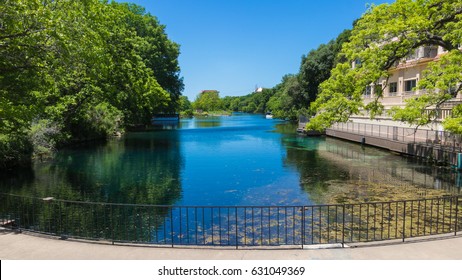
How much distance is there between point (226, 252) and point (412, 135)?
1251 inches

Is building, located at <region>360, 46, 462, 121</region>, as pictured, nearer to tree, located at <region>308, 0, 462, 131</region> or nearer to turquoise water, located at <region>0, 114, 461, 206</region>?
turquoise water, located at <region>0, 114, 461, 206</region>

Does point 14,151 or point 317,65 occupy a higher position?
point 317,65

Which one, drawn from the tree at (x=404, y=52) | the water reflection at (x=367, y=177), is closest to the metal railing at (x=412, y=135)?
the water reflection at (x=367, y=177)

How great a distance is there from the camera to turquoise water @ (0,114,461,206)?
18.9 m

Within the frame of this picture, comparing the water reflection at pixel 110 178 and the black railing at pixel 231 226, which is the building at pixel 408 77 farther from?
the black railing at pixel 231 226

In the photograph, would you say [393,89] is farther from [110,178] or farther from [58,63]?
[58,63]

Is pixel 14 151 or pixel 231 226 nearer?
pixel 231 226

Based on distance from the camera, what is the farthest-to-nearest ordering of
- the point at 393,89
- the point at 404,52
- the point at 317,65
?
the point at 317,65
the point at 393,89
the point at 404,52

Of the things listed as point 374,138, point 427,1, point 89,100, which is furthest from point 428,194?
point 89,100

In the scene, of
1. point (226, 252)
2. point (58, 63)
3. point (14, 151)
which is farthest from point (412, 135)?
point (14, 151)

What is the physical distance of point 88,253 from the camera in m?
7.68

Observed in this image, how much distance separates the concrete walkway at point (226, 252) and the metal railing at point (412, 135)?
1850 centimetres

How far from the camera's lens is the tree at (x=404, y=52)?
792 inches

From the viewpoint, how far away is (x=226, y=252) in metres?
7.64
